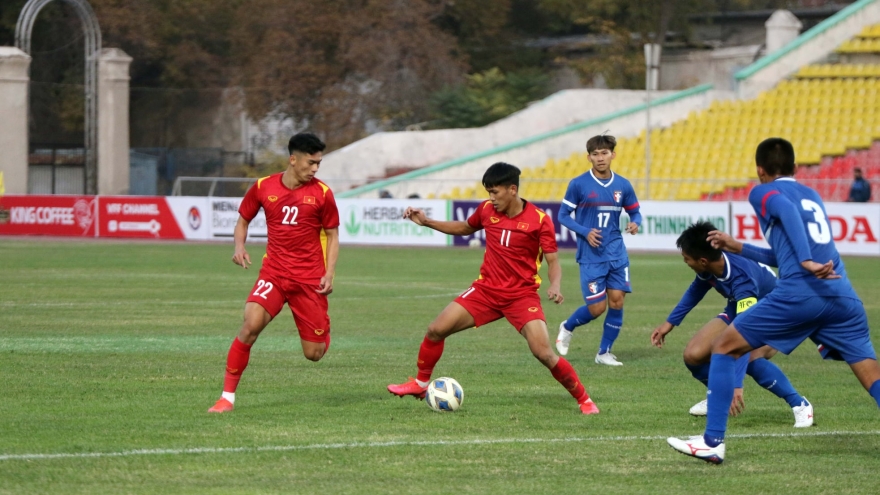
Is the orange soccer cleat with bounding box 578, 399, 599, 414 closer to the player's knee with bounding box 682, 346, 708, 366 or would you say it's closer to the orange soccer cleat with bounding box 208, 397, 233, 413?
the player's knee with bounding box 682, 346, 708, 366

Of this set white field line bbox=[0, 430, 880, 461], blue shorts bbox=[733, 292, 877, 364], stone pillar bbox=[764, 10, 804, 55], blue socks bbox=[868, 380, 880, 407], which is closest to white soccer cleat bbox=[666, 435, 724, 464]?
blue shorts bbox=[733, 292, 877, 364]

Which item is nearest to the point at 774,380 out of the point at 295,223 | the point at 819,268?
the point at 819,268

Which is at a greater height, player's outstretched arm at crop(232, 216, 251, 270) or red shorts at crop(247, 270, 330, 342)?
player's outstretched arm at crop(232, 216, 251, 270)

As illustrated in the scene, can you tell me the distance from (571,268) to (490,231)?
1767 centimetres

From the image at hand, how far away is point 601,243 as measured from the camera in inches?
487

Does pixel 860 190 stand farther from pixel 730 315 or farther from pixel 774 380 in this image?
pixel 774 380

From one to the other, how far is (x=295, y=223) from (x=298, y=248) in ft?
0.62

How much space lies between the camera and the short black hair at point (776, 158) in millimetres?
7230

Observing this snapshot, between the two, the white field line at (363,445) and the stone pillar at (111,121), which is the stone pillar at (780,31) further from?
the white field line at (363,445)

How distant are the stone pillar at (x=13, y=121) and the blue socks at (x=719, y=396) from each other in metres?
34.8

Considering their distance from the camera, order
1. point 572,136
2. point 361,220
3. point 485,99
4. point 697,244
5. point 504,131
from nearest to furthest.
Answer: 1. point 697,244
2. point 361,220
3. point 572,136
4. point 504,131
5. point 485,99

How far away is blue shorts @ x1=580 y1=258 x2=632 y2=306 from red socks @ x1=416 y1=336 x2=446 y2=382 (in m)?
3.38

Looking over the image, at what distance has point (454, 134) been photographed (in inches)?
1719

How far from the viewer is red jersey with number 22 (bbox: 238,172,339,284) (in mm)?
9039
